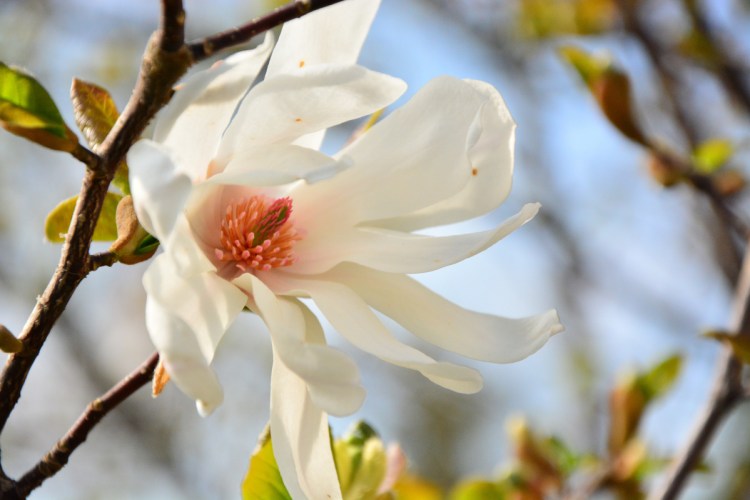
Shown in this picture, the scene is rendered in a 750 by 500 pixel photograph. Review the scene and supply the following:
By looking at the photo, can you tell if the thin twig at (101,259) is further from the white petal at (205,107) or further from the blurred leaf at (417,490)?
the blurred leaf at (417,490)

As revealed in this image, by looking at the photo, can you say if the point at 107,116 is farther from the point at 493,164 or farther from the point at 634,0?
the point at 634,0

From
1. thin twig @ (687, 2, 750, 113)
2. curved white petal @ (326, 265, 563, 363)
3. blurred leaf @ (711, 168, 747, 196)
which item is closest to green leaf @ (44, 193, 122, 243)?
curved white petal @ (326, 265, 563, 363)

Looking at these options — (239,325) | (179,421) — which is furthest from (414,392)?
(179,421)

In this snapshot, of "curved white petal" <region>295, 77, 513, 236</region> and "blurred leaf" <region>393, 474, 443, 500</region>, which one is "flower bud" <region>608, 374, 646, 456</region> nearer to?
"blurred leaf" <region>393, 474, 443, 500</region>

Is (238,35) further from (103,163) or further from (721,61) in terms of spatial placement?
(721,61)

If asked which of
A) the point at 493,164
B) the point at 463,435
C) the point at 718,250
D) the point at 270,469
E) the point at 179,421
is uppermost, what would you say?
the point at 493,164

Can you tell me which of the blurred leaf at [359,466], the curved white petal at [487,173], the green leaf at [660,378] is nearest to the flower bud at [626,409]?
the green leaf at [660,378]
